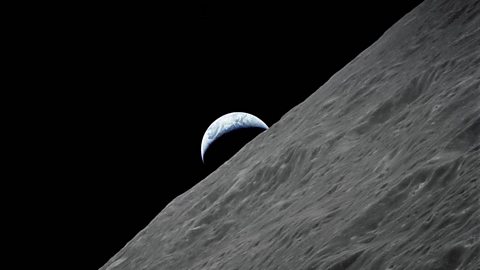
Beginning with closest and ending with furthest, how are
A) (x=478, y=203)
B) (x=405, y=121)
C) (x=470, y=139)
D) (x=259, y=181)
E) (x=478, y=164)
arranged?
(x=478, y=203), (x=478, y=164), (x=470, y=139), (x=405, y=121), (x=259, y=181)

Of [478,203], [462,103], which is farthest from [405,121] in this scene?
[478,203]

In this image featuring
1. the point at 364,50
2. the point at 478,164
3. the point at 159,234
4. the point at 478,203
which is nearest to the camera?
the point at 478,203

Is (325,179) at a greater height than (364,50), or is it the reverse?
(364,50)

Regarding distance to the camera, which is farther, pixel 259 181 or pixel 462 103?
pixel 259 181

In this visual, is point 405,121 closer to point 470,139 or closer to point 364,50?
point 470,139

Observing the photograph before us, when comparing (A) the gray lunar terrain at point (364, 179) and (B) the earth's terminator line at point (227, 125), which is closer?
(A) the gray lunar terrain at point (364, 179)

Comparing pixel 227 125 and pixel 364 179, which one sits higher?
pixel 227 125

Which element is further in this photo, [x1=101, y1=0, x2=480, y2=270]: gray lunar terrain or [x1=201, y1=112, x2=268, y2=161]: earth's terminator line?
[x1=201, y1=112, x2=268, y2=161]: earth's terminator line

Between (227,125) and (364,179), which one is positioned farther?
(227,125)
